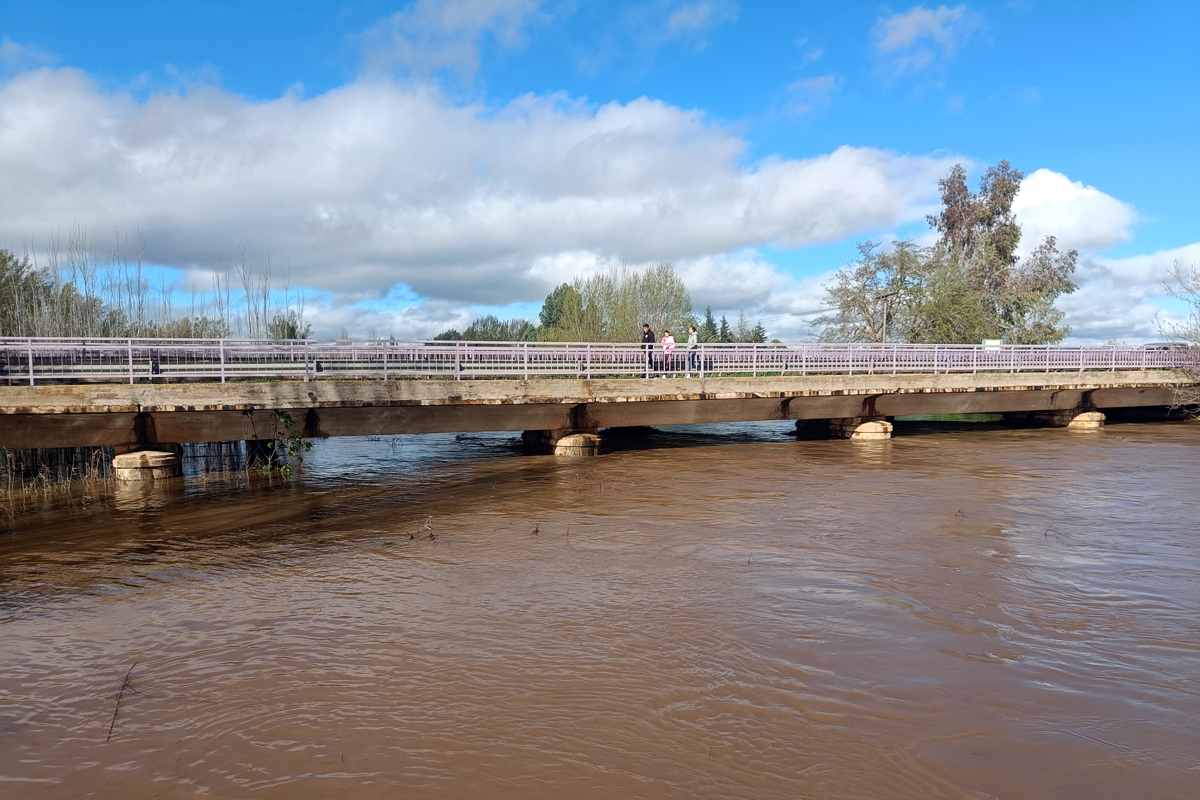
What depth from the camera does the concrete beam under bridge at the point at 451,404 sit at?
46.6 feet

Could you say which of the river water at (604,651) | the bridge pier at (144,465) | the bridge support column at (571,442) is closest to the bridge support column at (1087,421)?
the river water at (604,651)

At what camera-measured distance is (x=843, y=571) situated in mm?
8445

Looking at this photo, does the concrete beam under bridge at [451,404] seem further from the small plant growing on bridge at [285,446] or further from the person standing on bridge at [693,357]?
the person standing on bridge at [693,357]

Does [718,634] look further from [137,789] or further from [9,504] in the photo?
[9,504]

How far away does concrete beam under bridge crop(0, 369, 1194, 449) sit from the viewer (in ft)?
46.6

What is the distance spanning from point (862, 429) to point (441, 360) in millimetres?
14700

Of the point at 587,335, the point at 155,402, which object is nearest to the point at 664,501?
the point at 155,402

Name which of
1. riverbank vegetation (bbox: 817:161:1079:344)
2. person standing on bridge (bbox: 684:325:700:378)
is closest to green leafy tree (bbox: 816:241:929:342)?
riverbank vegetation (bbox: 817:161:1079:344)

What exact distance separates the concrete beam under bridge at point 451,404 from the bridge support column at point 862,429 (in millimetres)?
306

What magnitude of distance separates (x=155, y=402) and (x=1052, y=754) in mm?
16000

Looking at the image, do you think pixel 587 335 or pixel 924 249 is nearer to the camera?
pixel 924 249

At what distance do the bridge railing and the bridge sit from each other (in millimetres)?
50

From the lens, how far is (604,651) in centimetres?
605

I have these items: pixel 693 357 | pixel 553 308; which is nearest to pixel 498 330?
pixel 553 308
